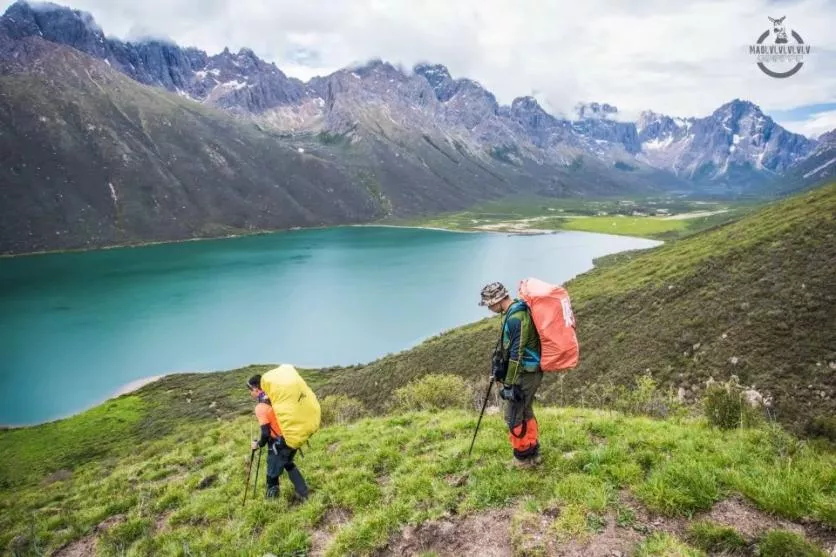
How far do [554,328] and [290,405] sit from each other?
19.1ft

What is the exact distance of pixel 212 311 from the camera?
339 feet

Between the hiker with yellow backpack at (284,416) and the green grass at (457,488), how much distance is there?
3.10 ft

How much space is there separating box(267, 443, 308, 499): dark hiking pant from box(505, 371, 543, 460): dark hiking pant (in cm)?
488

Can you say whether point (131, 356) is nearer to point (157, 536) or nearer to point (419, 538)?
point (157, 536)

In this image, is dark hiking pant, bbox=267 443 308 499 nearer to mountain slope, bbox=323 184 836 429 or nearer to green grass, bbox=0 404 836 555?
green grass, bbox=0 404 836 555

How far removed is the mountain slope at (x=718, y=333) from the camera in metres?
26.4

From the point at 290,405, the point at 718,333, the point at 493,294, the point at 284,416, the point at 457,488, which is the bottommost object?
the point at 718,333

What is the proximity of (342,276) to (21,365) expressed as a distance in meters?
77.9

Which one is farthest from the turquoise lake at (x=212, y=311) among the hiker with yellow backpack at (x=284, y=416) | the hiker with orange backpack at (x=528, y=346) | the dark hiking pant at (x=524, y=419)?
the hiker with orange backpack at (x=528, y=346)

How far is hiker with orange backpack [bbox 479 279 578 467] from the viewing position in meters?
8.57

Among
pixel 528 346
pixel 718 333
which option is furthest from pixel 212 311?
pixel 528 346

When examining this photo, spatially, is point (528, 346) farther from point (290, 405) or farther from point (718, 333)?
point (718, 333)

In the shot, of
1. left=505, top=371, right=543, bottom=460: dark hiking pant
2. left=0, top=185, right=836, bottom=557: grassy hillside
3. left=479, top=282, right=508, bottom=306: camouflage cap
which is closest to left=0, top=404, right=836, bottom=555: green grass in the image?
left=0, top=185, right=836, bottom=557: grassy hillside

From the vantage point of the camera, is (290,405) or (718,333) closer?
(290,405)
